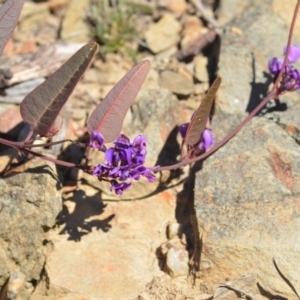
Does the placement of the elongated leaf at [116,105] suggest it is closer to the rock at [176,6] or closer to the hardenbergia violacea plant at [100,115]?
the hardenbergia violacea plant at [100,115]

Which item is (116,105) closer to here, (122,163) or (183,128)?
(122,163)

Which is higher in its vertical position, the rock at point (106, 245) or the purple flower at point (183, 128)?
the purple flower at point (183, 128)

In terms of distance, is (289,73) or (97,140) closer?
(97,140)

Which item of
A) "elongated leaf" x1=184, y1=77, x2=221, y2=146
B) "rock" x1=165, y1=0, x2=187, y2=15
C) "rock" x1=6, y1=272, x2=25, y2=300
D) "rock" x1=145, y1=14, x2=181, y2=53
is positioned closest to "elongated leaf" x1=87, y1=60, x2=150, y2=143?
"elongated leaf" x1=184, y1=77, x2=221, y2=146

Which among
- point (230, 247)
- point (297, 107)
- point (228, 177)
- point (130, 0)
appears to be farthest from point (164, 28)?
point (230, 247)

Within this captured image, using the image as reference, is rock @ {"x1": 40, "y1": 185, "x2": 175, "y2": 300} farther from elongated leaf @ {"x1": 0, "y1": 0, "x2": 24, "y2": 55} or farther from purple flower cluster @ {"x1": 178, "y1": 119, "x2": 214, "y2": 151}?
elongated leaf @ {"x1": 0, "y1": 0, "x2": 24, "y2": 55}

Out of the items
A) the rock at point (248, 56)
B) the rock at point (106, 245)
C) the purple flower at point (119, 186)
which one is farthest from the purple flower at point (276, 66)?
the purple flower at point (119, 186)

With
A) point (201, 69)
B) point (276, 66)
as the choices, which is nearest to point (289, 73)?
point (276, 66)
